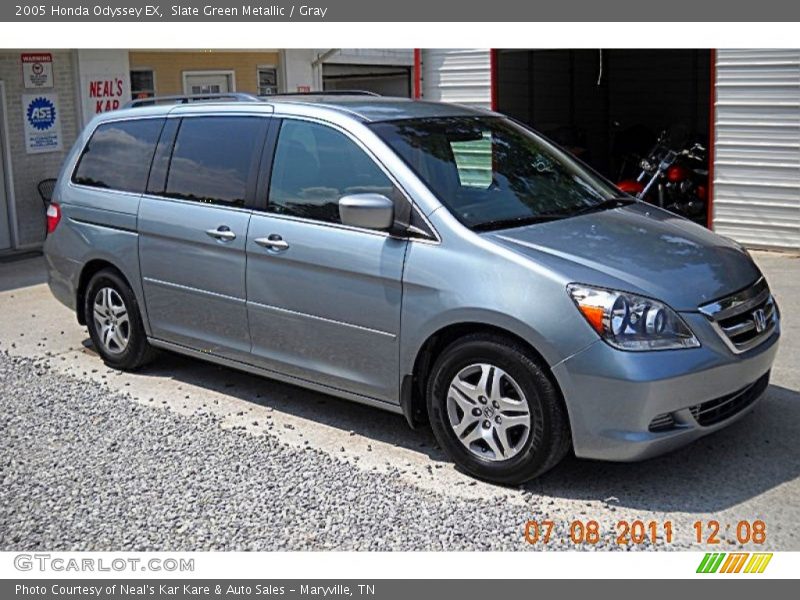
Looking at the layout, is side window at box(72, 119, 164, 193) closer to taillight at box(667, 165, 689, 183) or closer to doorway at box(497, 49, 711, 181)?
taillight at box(667, 165, 689, 183)

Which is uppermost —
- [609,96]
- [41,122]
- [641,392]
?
[609,96]

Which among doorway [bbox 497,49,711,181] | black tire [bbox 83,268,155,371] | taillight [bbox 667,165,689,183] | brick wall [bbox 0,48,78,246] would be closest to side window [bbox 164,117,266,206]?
black tire [bbox 83,268,155,371]

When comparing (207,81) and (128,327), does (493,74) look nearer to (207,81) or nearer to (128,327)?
(207,81)

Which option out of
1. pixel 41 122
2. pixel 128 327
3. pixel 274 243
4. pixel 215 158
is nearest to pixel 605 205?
pixel 274 243

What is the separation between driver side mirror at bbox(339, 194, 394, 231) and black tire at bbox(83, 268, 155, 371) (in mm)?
2182

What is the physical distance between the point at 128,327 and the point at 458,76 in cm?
761

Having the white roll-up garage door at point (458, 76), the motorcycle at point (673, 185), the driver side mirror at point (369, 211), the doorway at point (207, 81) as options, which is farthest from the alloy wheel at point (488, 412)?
the doorway at point (207, 81)

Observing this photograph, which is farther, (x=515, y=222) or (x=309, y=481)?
(x=515, y=222)

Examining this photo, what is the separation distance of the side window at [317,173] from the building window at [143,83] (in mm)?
9246

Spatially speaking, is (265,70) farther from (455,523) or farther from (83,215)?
(455,523)

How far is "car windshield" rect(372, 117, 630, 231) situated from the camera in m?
5.17

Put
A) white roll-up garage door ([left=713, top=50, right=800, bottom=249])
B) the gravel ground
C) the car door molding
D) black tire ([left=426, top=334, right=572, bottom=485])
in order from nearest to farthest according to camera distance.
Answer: the gravel ground < black tire ([left=426, top=334, right=572, bottom=485]) < the car door molding < white roll-up garage door ([left=713, top=50, right=800, bottom=249])

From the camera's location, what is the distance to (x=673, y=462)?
504 centimetres

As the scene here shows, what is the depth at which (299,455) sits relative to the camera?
5.27m
